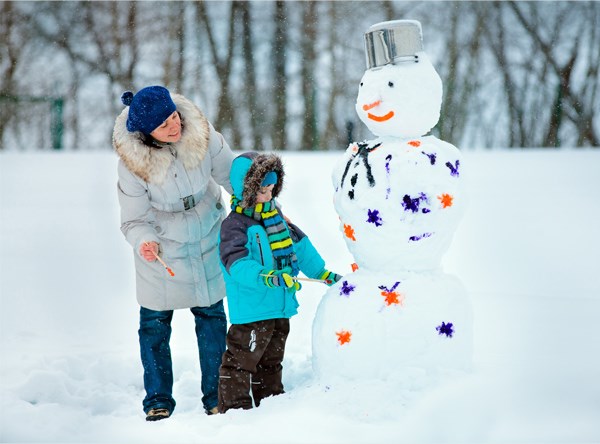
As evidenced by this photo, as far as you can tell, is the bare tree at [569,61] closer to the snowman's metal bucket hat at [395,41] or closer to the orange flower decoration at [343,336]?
the snowman's metal bucket hat at [395,41]

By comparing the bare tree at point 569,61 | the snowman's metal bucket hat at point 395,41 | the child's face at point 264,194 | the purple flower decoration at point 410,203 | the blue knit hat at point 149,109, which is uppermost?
the bare tree at point 569,61

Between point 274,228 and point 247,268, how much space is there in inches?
9.3

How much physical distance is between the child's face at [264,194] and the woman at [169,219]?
38 centimetres

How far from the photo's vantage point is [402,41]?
2.91 m

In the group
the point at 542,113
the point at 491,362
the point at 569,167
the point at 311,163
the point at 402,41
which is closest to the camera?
the point at 402,41

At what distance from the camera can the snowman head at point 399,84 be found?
9.51 ft

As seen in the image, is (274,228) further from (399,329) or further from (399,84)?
(399,84)

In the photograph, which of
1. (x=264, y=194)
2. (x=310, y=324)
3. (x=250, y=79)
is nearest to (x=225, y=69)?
(x=250, y=79)

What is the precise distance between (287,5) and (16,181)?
4.05 meters

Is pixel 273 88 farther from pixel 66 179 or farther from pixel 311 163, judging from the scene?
pixel 66 179

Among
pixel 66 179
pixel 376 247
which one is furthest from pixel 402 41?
pixel 66 179

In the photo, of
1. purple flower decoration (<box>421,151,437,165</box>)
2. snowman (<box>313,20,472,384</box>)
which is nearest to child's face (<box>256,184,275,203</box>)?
snowman (<box>313,20,472,384</box>)

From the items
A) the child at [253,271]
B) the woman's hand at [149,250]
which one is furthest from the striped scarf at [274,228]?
the woman's hand at [149,250]

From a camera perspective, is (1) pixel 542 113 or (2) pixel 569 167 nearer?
(2) pixel 569 167
